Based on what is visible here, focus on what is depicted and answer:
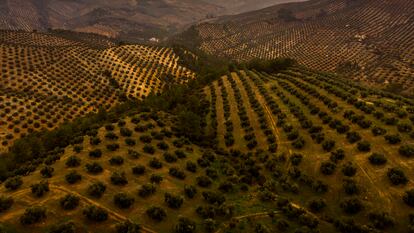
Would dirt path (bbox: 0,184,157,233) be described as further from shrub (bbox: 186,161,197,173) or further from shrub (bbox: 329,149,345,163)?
shrub (bbox: 329,149,345,163)

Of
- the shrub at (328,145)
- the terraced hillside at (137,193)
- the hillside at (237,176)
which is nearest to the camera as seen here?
the terraced hillside at (137,193)

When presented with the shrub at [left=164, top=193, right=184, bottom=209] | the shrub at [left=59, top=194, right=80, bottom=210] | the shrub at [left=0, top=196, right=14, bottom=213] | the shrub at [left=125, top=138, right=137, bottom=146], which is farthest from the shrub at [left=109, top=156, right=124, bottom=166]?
the shrub at [left=0, top=196, right=14, bottom=213]

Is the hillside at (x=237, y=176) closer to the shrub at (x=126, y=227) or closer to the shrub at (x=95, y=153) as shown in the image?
the shrub at (x=126, y=227)

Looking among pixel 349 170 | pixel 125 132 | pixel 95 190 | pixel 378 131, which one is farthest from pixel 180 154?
pixel 378 131

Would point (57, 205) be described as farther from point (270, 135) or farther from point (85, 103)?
point (85, 103)

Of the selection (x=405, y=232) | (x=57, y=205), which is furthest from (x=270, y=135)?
(x=57, y=205)

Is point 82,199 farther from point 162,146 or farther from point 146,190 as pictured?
point 162,146

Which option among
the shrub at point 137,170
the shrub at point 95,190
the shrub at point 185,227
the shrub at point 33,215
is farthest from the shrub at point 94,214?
the shrub at point 137,170
